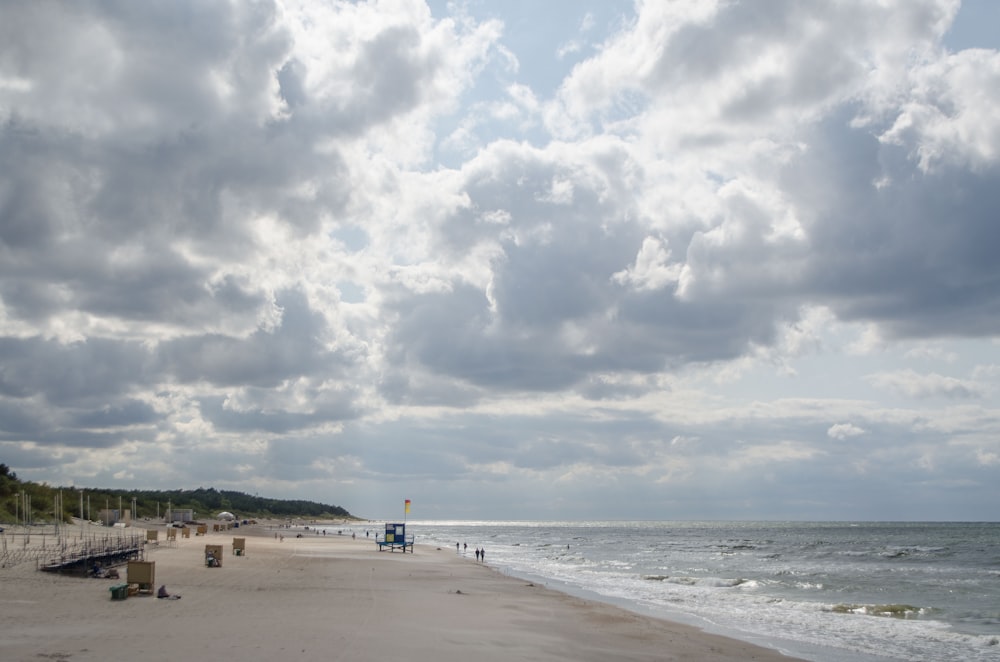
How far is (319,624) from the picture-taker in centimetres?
1942

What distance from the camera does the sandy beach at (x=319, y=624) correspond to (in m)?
15.4

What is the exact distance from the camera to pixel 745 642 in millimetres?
21109

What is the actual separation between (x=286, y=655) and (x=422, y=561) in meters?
39.6

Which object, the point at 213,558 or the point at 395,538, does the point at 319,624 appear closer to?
the point at 213,558

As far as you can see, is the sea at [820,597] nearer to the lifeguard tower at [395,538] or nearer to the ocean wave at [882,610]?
the ocean wave at [882,610]

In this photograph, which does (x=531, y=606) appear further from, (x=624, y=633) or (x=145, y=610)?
(x=145, y=610)

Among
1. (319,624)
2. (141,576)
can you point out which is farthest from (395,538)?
(319,624)

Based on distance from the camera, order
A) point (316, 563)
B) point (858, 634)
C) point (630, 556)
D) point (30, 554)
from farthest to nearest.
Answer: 1. point (630, 556)
2. point (316, 563)
3. point (30, 554)
4. point (858, 634)

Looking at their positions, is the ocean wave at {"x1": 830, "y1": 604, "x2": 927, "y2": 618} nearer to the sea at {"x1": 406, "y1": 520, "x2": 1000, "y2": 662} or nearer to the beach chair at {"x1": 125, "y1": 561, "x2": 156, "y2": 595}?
the sea at {"x1": 406, "y1": 520, "x2": 1000, "y2": 662}

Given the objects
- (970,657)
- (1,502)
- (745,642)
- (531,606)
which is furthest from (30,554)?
(1,502)

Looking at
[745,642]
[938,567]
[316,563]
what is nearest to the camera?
[745,642]

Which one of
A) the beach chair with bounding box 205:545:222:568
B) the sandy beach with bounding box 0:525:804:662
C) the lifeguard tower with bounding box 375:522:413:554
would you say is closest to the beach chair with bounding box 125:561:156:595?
the sandy beach with bounding box 0:525:804:662

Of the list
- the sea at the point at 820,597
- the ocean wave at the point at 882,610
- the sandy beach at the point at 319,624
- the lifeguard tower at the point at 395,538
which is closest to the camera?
the sandy beach at the point at 319,624

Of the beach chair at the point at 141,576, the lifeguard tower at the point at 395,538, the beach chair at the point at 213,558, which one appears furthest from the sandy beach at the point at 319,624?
the lifeguard tower at the point at 395,538
